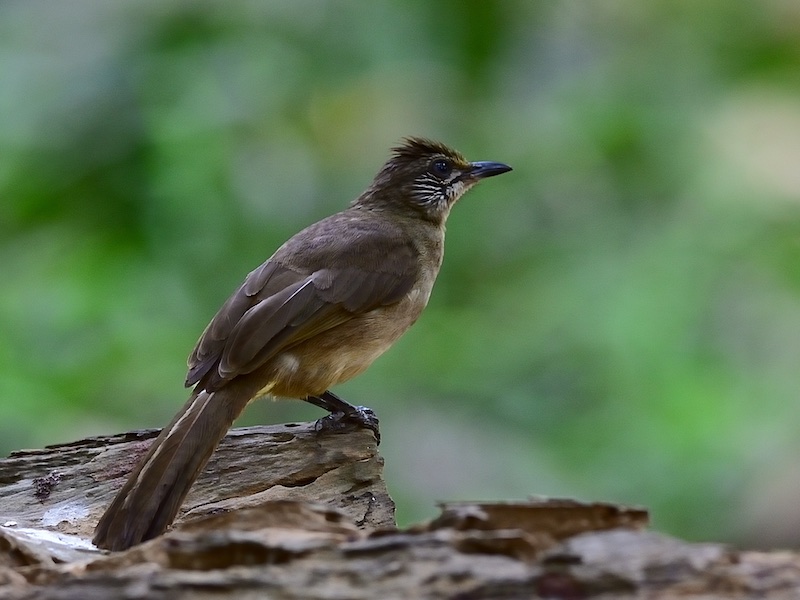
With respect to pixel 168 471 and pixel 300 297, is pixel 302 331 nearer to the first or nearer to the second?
pixel 300 297

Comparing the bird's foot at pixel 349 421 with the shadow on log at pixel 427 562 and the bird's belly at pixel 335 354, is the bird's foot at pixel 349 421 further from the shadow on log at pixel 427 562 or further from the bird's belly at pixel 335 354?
the shadow on log at pixel 427 562

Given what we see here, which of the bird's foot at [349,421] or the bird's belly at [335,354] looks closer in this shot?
the bird's foot at [349,421]

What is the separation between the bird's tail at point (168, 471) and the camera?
3969 millimetres

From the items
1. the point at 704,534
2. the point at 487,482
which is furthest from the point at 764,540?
the point at 487,482

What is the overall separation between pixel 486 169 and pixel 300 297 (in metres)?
1.82

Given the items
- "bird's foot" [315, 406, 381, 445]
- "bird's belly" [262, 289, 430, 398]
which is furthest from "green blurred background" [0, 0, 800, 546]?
"bird's belly" [262, 289, 430, 398]

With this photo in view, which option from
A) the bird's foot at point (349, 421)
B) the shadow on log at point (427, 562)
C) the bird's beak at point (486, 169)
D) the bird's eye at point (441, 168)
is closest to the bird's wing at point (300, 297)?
the bird's foot at point (349, 421)

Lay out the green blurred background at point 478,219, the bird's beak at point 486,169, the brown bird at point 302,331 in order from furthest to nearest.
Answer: the bird's beak at point 486,169, the green blurred background at point 478,219, the brown bird at point 302,331

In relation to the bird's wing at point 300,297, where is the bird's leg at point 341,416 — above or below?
below

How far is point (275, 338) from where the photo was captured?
16.0 feet

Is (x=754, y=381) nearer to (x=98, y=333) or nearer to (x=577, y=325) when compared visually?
(x=577, y=325)

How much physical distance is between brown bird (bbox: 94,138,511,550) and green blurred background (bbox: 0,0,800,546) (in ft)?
3.31

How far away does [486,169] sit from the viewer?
6.45 meters

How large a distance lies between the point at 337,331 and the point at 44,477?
4.68ft
